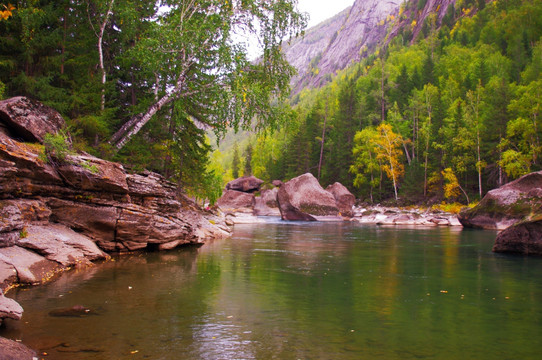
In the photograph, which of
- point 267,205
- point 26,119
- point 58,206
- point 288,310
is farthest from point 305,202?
point 288,310

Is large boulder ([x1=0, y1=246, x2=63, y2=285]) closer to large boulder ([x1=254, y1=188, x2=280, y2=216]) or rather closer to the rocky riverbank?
the rocky riverbank

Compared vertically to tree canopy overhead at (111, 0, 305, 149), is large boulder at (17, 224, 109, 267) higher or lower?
lower

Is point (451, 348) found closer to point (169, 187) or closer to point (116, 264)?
point (116, 264)

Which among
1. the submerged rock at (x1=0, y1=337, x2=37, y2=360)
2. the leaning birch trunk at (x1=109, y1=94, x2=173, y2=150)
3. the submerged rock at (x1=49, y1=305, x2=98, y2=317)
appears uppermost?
the leaning birch trunk at (x1=109, y1=94, x2=173, y2=150)

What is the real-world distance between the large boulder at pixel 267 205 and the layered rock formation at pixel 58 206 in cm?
3480

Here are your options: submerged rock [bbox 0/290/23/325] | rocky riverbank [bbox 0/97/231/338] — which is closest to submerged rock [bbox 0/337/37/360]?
submerged rock [bbox 0/290/23/325]

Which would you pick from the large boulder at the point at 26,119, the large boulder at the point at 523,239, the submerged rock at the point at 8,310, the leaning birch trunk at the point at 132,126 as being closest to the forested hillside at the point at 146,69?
the leaning birch trunk at the point at 132,126

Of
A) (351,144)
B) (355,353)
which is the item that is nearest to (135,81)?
(355,353)

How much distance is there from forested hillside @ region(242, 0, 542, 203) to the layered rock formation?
3648 cm

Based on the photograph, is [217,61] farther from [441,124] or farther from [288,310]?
[441,124]

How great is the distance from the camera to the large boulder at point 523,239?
45.4 ft

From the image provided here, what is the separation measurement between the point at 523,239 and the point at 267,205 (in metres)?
38.9

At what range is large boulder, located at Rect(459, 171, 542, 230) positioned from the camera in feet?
74.5

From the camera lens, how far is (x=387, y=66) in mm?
82875
